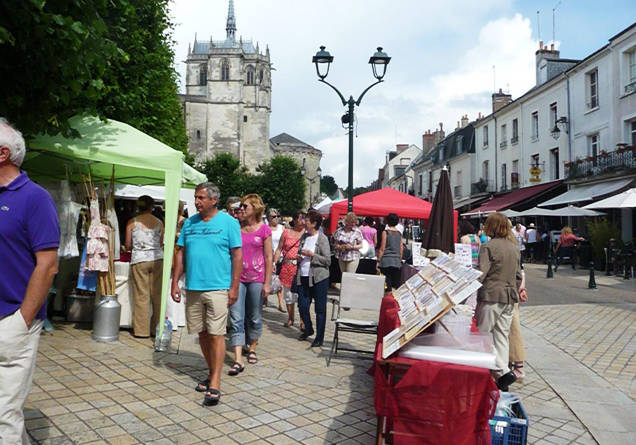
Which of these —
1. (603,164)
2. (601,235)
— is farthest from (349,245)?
(603,164)

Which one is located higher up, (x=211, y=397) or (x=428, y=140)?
(x=428, y=140)

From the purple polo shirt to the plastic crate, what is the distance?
2.84 metres

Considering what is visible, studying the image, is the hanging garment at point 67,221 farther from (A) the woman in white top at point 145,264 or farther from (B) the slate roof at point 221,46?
(B) the slate roof at point 221,46

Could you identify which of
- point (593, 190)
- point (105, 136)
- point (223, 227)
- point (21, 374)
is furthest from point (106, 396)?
point (593, 190)

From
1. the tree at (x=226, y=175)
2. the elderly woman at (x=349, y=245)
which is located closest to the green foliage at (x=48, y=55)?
the elderly woman at (x=349, y=245)

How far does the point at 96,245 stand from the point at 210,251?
2.65m

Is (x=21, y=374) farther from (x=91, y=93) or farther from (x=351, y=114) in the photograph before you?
(x=351, y=114)

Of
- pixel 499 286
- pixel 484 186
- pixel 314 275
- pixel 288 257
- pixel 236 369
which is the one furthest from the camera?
pixel 484 186

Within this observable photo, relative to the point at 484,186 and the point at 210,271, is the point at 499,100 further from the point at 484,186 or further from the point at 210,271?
the point at 210,271

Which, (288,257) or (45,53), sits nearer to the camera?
(45,53)

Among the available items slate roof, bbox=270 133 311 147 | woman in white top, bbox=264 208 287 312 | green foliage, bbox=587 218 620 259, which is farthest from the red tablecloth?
slate roof, bbox=270 133 311 147

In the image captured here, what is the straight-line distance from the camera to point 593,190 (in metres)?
20.6

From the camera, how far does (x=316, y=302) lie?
6.60 metres

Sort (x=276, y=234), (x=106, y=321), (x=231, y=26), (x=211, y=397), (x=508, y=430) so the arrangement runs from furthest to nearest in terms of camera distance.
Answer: (x=231, y=26) → (x=276, y=234) → (x=106, y=321) → (x=211, y=397) → (x=508, y=430)
